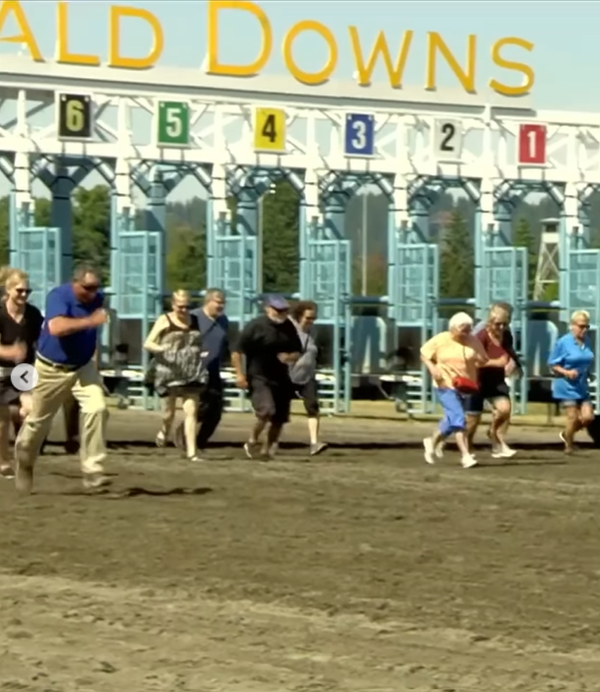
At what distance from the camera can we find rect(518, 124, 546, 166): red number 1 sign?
118 feet

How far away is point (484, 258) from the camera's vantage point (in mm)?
33844

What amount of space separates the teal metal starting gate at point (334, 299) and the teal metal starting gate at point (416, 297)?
2.83 feet

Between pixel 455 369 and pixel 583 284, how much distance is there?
12.8 m

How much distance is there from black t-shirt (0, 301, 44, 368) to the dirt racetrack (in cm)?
102

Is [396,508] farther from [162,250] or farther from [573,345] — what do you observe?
[162,250]

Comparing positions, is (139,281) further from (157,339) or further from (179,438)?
(157,339)

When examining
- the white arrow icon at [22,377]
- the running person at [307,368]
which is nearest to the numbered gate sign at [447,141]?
the running person at [307,368]

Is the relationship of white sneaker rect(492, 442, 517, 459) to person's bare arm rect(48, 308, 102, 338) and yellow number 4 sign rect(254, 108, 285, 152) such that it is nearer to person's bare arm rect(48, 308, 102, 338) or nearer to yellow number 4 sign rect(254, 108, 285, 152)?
person's bare arm rect(48, 308, 102, 338)

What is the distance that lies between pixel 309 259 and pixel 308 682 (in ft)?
87.2

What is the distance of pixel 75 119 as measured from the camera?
32.5 m

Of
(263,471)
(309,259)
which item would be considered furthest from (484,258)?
(263,471)

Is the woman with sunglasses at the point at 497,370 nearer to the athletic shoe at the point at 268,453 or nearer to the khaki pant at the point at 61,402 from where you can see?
the athletic shoe at the point at 268,453

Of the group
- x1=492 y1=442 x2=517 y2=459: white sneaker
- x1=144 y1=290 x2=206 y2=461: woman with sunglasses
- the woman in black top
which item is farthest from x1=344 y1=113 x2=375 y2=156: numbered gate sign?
the woman in black top

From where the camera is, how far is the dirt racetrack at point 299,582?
806 cm
